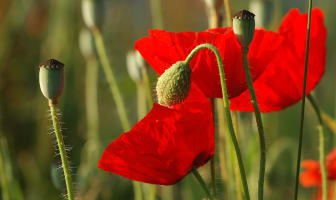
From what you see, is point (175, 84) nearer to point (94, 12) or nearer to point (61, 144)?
point (61, 144)

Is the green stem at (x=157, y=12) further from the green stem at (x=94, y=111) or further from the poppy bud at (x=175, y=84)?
the poppy bud at (x=175, y=84)

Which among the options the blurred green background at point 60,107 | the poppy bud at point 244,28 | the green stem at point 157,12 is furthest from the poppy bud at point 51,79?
the blurred green background at point 60,107

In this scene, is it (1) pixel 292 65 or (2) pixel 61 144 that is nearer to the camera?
(2) pixel 61 144

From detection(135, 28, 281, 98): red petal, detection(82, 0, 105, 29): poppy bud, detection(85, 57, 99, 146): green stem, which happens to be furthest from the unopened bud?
detection(135, 28, 281, 98): red petal

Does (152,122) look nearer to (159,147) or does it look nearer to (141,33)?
(159,147)

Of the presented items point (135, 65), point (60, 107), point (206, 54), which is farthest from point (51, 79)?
point (60, 107)

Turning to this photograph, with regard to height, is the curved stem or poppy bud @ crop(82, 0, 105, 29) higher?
poppy bud @ crop(82, 0, 105, 29)

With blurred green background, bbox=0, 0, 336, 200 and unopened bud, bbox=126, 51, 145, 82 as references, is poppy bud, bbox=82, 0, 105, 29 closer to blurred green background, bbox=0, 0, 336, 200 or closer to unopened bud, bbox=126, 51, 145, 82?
unopened bud, bbox=126, 51, 145, 82
